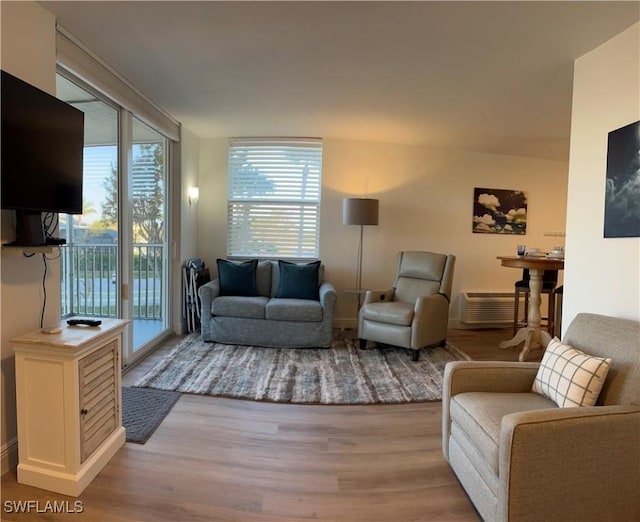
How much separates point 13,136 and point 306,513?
6.82 feet

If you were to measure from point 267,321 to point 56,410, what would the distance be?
2.18m

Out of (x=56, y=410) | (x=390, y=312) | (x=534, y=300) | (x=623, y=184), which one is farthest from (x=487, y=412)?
(x=534, y=300)

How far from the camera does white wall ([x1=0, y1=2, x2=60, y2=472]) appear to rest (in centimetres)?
172

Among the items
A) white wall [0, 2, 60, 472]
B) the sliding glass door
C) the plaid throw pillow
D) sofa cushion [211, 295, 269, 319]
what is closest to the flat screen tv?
white wall [0, 2, 60, 472]

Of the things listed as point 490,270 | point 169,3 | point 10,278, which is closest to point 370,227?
point 490,270

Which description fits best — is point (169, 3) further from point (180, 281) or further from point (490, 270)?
point (490, 270)

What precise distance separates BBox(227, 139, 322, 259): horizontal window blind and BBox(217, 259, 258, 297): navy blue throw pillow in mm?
609

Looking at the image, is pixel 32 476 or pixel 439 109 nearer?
pixel 32 476

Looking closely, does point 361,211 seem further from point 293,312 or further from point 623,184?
point 623,184

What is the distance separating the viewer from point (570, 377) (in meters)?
1.56

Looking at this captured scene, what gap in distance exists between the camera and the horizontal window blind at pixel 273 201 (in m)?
4.58

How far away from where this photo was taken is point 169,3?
1831 millimetres

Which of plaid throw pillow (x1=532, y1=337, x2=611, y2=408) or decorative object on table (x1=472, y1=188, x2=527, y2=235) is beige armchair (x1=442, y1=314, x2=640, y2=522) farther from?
decorative object on table (x1=472, y1=188, x2=527, y2=235)

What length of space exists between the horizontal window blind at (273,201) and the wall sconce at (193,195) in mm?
401
